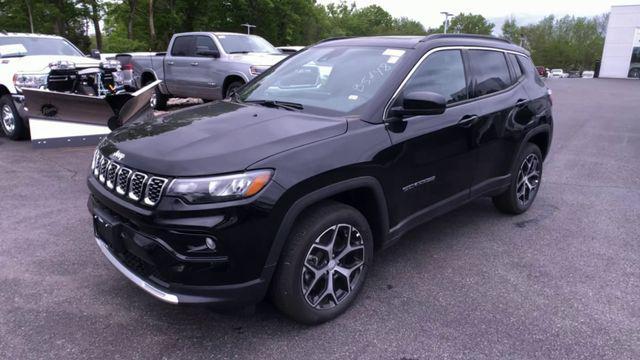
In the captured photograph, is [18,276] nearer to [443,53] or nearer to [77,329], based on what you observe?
[77,329]

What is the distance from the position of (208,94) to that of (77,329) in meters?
8.71

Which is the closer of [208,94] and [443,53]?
[443,53]

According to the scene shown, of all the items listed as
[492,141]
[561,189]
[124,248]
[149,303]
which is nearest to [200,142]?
[124,248]

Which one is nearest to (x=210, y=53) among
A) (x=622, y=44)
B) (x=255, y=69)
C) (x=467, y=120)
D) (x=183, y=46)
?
(x=255, y=69)

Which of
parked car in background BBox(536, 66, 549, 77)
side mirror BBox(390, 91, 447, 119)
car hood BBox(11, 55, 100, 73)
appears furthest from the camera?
car hood BBox(11, 55, 100, 73)

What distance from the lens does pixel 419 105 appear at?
10.5 ft

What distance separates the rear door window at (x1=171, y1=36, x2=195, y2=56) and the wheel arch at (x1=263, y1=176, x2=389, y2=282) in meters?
9.34

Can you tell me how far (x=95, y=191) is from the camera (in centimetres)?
311

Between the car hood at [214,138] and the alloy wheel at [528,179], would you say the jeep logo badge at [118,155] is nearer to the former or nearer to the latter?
the car hood at [214,138]

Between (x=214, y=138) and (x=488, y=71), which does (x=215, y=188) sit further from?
(x=488, y=71)

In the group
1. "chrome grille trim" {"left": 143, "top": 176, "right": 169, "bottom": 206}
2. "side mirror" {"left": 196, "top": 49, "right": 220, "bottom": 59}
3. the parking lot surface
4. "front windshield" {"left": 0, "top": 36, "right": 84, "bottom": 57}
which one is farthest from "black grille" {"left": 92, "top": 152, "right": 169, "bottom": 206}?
"side mirror" {"left": 196, "top": 49, "right": 220, "bottom": 59}

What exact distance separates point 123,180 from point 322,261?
4.20 feet

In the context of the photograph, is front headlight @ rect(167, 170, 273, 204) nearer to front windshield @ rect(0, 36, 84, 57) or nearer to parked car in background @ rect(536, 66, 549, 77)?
parked car in background @ rect(536, 66, 549, 77)

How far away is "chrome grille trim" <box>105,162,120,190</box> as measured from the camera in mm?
A: 2909
